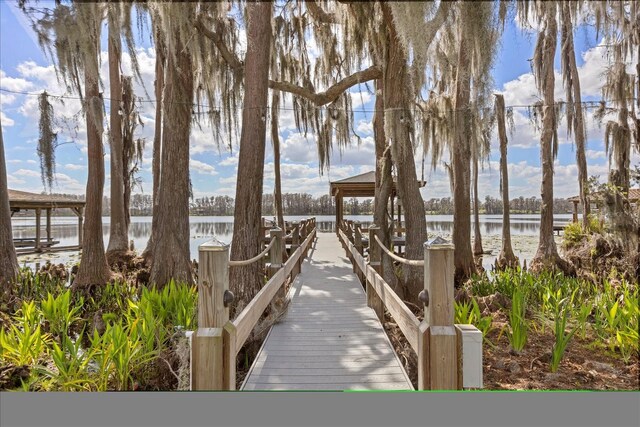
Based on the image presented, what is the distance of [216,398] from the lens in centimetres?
187

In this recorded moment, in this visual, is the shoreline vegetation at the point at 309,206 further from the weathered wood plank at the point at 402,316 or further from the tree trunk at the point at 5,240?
the weathered wood plank at the point at 402,316

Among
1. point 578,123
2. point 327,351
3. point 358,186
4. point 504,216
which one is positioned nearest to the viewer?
point 327,351

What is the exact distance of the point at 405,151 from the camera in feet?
15.5

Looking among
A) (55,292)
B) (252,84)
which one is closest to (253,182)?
(252,84)

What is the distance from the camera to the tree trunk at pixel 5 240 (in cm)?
417

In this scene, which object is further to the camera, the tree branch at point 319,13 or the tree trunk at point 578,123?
the tree branch at point 319,13

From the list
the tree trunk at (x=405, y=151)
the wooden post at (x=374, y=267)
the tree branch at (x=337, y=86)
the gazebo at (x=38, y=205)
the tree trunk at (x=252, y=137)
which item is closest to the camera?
the wooden post at (x=374, y=267)

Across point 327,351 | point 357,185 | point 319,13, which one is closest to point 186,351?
point 327,351

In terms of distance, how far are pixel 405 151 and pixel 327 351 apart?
3008 mm

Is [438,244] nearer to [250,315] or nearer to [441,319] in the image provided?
[441,319]

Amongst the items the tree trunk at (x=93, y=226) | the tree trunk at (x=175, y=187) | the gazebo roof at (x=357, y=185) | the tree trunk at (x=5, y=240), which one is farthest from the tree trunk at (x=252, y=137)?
the gazebo roof at (x=357, y=185)

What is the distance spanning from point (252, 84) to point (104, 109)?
6.05ft

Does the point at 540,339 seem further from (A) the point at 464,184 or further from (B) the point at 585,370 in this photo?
(A) the point at 464,184

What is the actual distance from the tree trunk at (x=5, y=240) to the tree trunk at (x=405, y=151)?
487 centimetres
